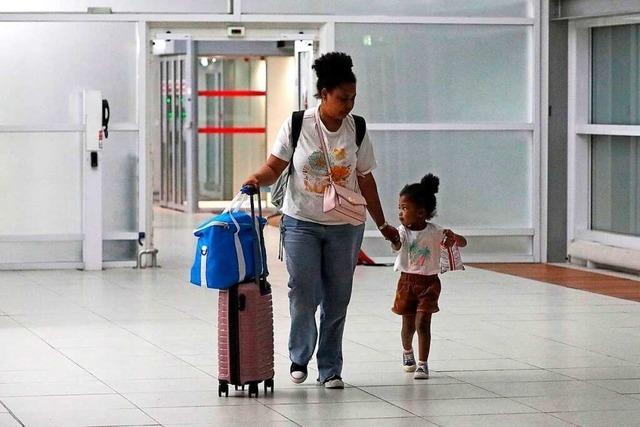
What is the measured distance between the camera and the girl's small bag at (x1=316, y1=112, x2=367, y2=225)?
23.5 ft

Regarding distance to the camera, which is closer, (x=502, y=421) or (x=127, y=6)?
(x=502, y=421)

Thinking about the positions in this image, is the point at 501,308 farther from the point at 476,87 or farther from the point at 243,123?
the point at 243,123

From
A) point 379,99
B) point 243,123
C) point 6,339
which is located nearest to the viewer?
point 6,339

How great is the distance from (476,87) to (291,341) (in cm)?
827

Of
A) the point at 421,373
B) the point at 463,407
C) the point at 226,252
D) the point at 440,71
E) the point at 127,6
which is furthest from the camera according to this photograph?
the point at 440,71

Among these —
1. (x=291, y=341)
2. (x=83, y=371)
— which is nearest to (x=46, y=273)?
(x=83, y=371)

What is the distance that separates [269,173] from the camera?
729 cm

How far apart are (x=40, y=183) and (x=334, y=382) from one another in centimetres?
760

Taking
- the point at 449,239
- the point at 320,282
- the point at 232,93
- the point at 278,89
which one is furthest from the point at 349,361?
the point at 278,89

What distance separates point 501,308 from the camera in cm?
1113

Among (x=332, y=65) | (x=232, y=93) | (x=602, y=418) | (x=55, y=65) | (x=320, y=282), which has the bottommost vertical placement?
(x=602, y=418)

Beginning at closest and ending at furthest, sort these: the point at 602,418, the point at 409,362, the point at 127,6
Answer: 1. the point at 602,418
2. the point at 409,362
3. the point at 127,6

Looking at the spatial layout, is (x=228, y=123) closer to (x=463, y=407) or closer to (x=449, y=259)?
(x=449, y=259)

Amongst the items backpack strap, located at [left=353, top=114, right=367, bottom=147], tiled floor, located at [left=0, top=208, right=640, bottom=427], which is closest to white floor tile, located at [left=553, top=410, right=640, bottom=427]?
tiled floor, located at [left=0, top=208, right=640, bottom=427]
